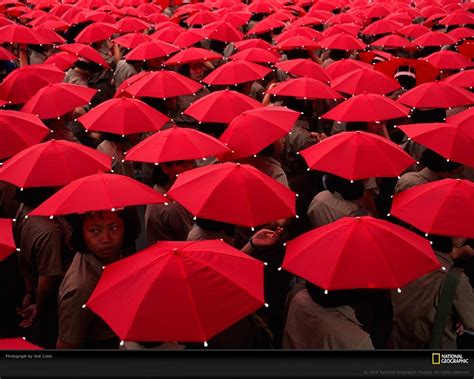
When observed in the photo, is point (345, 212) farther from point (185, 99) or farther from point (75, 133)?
point (75, 133)

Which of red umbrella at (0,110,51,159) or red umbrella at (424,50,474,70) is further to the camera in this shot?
red umbrella at (424,50,474,70)

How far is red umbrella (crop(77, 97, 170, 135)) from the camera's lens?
5.58m

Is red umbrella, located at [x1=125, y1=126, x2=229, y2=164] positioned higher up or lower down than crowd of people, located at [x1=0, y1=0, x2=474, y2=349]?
higher up

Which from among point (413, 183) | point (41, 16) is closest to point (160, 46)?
point (41, 16)

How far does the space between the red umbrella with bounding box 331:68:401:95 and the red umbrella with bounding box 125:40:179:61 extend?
2.71 meters

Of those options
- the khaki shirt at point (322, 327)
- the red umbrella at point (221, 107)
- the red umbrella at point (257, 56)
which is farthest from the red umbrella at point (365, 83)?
the khaki shirt at point (322, 327)

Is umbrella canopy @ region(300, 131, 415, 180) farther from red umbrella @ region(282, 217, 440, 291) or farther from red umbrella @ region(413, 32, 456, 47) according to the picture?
red umbrella @ region(413, 32, 456, 47)

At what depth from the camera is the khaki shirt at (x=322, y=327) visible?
3.03 m

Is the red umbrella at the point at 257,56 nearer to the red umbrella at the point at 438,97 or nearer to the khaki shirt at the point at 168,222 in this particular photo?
the red umbrella at the point at 438,97

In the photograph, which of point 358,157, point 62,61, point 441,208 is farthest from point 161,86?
point 441,208

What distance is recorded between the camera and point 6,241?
3.03 meters

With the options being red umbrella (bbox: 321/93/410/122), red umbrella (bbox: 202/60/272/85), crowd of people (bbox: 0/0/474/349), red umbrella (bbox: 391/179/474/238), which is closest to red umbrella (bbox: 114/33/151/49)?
crowd of people (bbox: 0/0/474/349)

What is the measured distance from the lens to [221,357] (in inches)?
60.6

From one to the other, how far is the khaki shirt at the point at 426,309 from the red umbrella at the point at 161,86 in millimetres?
3912
